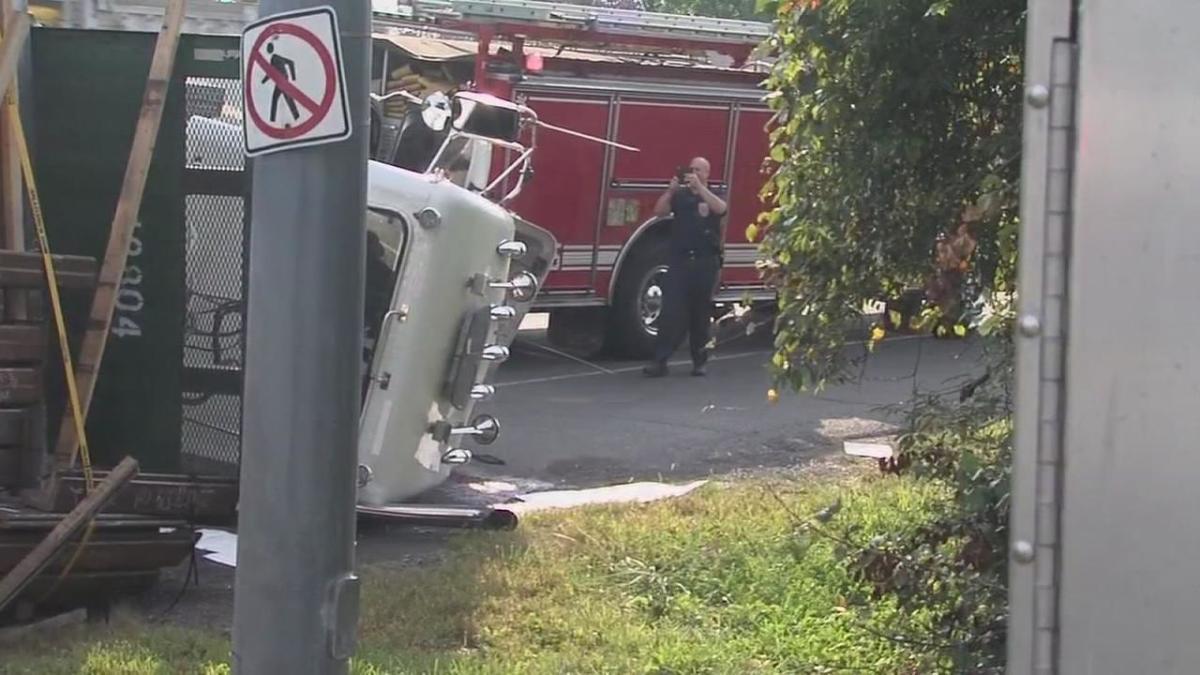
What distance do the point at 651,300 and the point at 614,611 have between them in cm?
870

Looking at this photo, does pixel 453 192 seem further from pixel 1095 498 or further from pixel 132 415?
pixel 1095 498

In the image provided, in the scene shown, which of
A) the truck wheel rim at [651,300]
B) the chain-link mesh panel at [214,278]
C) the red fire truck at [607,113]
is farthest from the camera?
the truck wheel rim at [651,300]

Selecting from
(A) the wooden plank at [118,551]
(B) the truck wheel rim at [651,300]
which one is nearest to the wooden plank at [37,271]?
(A) the wooden plank at [118,551]

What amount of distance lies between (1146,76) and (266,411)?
8.22 feet

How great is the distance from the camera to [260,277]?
3.90 meters

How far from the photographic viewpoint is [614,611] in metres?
6.14

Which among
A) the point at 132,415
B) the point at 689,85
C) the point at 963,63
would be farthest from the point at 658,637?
the point at 689,85

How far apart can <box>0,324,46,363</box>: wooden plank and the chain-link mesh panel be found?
1.15 metres

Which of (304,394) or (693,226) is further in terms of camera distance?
(693,226)

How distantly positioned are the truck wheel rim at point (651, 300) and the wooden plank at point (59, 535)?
901 cm

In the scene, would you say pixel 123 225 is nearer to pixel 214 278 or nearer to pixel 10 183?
pixel 10 183

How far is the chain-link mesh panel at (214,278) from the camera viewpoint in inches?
277

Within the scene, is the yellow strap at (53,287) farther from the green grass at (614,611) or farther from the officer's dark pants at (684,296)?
the officer's dark pants at (684,296)

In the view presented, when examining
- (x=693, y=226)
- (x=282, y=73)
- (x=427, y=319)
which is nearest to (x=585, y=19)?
(x=693, y=226)
